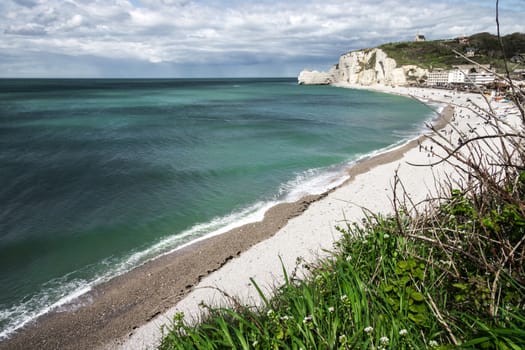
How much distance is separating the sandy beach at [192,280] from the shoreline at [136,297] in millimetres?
24

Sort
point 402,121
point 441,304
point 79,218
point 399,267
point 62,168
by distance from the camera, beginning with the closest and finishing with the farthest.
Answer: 1. point 441,304
2. point 399,267
3. point 79,218
4. point 62,168
5. point 402,121

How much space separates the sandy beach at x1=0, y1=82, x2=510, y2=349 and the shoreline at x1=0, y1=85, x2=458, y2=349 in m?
0.02

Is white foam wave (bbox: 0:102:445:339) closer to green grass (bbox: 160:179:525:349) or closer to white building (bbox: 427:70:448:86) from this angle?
green grass (bbox: 160:179:525:349)

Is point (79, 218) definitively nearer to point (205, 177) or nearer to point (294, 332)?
point (205, 177)

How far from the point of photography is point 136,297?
30.9 ft

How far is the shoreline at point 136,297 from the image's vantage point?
8.15m

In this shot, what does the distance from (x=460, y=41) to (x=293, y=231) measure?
9.57 metres

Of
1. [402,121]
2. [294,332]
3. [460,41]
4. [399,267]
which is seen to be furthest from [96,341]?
[402,121]

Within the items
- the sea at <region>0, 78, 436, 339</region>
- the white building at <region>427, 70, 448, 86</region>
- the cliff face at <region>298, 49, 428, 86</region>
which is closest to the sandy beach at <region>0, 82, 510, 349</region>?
the sea at <region>0, 78, 436, 339</region>

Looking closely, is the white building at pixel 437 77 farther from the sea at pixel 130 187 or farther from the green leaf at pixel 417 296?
the green leaf at pixel 417 296

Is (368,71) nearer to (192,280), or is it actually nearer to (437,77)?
(437,77)

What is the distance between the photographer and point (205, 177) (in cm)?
2009

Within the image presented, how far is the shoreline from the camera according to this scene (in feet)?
26.7

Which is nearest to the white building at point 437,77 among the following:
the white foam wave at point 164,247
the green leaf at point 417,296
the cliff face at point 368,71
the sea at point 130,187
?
the cliff face at point 368,71
